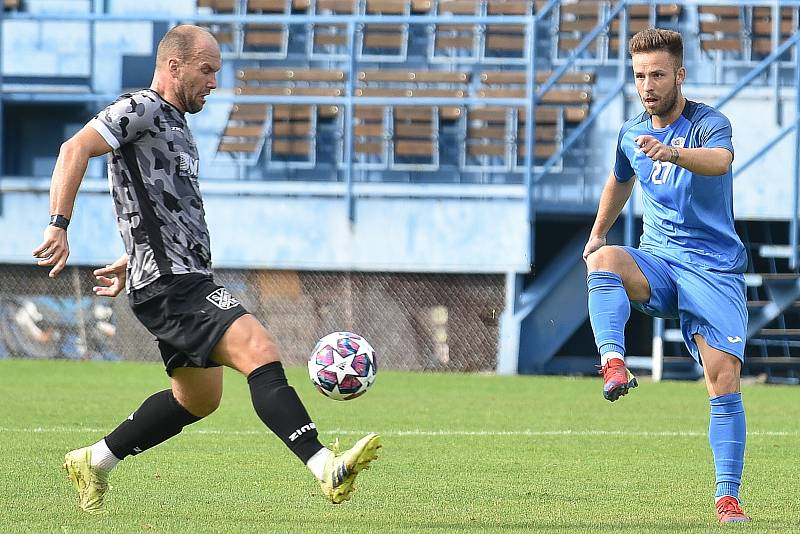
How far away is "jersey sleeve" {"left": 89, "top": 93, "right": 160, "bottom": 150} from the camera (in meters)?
5.21

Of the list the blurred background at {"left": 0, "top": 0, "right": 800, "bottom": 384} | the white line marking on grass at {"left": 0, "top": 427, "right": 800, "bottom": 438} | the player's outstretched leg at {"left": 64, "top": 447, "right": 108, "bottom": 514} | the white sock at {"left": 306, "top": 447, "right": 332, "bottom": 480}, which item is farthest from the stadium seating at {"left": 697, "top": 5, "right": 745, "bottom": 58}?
the white sock at {"left": 306, "top": 447, "right": 332, "bottom": 480}

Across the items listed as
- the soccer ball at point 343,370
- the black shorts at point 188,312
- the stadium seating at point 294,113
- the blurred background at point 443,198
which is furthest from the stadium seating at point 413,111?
the black shorts at point 188,312

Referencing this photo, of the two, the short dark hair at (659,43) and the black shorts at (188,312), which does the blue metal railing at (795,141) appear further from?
the black shorts at (188,312)

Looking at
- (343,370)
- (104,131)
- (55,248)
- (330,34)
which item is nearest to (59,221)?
(55,248)

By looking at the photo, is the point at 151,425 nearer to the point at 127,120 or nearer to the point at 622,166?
the point at 127,120

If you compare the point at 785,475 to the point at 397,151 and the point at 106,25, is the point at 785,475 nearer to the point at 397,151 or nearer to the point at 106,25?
the point at 397,151

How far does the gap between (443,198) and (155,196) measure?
36.4 feet

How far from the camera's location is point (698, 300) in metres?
5.86

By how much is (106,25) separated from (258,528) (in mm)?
15399

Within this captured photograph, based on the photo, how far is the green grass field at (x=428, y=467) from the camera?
5.64m

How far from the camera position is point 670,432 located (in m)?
9.80

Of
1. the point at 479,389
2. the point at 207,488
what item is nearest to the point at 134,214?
the point at 207,488

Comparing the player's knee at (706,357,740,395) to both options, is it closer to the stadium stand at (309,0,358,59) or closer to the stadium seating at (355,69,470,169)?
the stadium seating at (355,69,470,169)

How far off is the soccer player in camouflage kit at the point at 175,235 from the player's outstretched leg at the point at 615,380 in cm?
103
